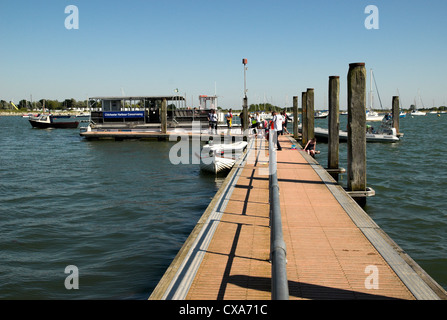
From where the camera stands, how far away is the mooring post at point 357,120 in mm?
11336

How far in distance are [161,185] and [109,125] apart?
2751 cm

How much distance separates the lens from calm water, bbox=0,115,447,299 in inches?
346

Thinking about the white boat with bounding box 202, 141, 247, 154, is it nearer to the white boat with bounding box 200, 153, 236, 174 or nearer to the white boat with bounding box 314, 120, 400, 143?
the white boat with bounding box 200, 153, 236, 174

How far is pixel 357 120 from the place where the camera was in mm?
Result: 11430

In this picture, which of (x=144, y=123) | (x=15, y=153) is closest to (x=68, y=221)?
(x=15, y=153)

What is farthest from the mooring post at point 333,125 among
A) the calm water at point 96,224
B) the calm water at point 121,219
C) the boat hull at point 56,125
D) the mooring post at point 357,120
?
the boat hull at point 56,125

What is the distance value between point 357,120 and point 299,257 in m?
6.07

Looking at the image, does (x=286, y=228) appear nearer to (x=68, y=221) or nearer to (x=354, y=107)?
(x=354, y=107)

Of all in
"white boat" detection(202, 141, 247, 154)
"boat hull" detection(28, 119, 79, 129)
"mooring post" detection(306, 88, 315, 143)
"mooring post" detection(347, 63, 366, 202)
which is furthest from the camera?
"boat hull" detection(28, 119, 79, 129)

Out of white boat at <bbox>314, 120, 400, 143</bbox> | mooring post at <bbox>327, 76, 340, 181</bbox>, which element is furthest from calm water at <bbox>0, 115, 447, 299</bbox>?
white boat at <bbox>314, 120, 400, 143</bbox>

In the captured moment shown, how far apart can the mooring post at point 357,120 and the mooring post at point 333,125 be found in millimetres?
3858

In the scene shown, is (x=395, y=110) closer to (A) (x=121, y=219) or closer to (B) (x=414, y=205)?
(B) (x=414, y=205)

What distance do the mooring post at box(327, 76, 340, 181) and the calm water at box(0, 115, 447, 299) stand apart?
2052 mm

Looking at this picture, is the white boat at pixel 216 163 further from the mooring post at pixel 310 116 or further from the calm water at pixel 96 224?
the mooring post at pixel 310 116
